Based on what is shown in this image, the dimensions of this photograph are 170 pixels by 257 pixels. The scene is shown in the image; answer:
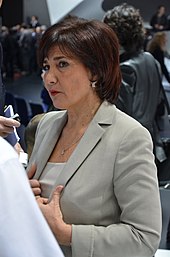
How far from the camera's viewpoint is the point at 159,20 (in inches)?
219

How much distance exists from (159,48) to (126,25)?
223 centimetres

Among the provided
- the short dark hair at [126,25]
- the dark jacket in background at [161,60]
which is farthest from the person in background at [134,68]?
the dark jacket in background at [161,60]

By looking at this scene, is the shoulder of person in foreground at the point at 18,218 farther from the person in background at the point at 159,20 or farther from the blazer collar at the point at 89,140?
the person in background at the point at 159,20

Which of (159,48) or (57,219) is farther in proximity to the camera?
(159,48)

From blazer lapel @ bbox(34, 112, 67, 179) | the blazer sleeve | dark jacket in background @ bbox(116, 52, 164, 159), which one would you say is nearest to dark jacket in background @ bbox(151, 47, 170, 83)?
dark jacket in background @ bbox(116, 52, 164, 159)

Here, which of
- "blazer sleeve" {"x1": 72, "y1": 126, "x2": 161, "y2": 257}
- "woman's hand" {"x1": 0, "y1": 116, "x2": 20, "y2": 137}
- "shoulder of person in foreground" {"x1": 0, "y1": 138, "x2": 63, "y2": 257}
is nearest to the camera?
"shoulder of person in foreground" {"x1": 0, "y1": 138, "x2": 63, "y2": 257}

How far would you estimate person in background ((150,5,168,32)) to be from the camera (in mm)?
5547

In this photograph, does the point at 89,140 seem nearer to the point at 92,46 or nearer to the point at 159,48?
the point at 92,46

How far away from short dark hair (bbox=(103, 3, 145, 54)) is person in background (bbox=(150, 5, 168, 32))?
2.80m

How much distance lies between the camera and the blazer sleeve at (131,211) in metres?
1.28

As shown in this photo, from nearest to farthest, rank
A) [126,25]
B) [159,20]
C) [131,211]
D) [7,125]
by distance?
1. [131,211]
2. [7,125]
3. [126,25]
4. [159,20]

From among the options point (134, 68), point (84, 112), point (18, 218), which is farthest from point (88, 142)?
point (134, 68)

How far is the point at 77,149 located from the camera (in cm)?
137

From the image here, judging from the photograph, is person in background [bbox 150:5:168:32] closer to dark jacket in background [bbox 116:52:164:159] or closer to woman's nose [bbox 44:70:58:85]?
dark jacket in background [bbox 116:52:164:159]
